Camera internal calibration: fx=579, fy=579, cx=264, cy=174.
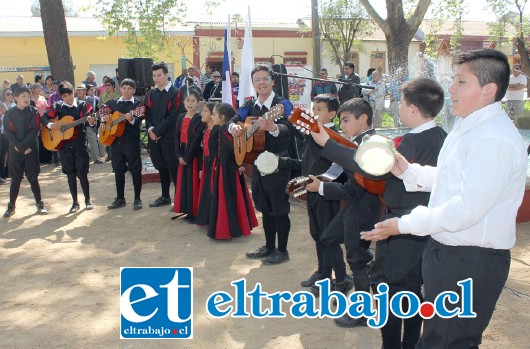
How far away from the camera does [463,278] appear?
253cm

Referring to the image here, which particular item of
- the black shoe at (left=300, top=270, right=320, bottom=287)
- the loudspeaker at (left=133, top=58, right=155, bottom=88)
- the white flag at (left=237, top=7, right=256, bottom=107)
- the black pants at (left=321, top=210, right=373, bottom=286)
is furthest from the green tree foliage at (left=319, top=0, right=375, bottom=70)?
the black pants at (left=321, top=210, right=373, bottom=286)

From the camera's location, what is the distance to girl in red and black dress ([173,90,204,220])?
301 inches

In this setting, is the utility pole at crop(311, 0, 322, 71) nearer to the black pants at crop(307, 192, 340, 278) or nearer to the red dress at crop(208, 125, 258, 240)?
the red dress at crop(208, 125, 258, 240)

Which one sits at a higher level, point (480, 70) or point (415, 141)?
point (480, 70)

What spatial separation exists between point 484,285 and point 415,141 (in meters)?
1.00

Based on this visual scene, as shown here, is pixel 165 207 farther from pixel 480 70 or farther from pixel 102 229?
pixel 480 70

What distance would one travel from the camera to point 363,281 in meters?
4.29

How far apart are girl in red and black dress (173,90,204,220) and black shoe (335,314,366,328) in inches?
145

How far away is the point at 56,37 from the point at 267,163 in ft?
39.5

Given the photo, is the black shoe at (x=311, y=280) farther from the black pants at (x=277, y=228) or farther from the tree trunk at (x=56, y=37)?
the tree trunk at (x=56, y=37)

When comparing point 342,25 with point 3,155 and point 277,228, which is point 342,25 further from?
point 277,228

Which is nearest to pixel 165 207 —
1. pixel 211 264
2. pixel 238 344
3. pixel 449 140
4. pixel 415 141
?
pixel 211 264

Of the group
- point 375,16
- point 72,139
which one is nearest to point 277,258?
point 72,139

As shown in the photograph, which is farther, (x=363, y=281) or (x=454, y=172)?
(x=363, y=281)
